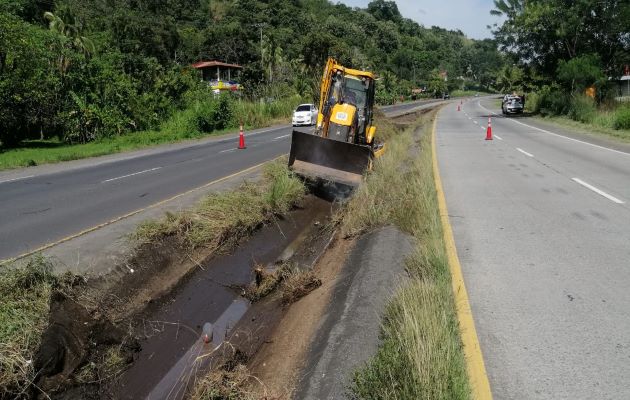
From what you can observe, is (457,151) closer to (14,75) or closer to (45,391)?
(45,391)

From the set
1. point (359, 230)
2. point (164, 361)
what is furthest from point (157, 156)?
point (164, 361)

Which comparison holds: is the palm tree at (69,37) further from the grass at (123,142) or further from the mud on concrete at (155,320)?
the mud on concrete at (155,320)

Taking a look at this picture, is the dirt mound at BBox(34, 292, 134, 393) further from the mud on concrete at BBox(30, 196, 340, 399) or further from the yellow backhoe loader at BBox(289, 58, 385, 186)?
the yellow backhoe loader at BBox(289, 58, 385, 186)

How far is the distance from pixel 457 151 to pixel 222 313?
1403 cm

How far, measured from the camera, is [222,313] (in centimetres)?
704

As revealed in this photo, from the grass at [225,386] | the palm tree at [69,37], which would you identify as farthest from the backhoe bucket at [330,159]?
the palm tree at [69,37]

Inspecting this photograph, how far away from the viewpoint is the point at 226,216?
30.7 feet

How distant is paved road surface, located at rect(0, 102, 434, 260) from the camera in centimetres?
923

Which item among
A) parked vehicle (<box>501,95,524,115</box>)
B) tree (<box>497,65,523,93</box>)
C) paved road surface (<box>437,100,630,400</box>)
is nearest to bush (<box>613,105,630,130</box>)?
paved road surface (<box>437,100,630,400</box>)

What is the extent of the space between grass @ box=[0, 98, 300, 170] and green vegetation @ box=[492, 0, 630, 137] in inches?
825

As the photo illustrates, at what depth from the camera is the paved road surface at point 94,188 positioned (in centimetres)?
923

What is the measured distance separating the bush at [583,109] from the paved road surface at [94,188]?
21.2 meters

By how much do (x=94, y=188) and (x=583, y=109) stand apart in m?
31.5

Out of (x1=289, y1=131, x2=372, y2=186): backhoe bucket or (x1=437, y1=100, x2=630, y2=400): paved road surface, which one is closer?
(x1=437, y1=100, x2=630, y2=400): paved road surface
